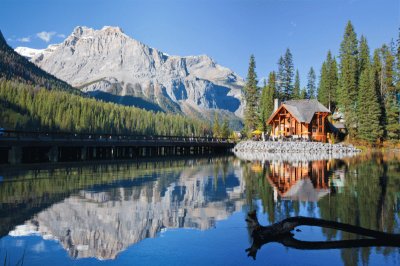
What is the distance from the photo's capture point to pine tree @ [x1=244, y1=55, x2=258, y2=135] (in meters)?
77.8

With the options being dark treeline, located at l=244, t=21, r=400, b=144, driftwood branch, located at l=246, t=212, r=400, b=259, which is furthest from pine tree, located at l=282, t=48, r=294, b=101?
driftwood branch, located at l=246, t=212, r=400, b=259

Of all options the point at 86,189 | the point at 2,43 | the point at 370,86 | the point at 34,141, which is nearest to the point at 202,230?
the point at 86,189

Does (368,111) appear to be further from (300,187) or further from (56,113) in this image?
(56,113)

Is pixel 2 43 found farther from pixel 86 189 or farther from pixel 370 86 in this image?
pixel 86 189

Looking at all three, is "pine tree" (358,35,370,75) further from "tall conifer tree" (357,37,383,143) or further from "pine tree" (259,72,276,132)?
"pine tree" (259,72,276,132)

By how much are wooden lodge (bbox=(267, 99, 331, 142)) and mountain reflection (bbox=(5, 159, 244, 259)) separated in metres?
46.0

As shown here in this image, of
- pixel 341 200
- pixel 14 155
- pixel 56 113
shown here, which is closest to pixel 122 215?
pixel 341 200

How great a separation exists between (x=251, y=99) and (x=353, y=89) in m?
20.1

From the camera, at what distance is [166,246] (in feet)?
31.2

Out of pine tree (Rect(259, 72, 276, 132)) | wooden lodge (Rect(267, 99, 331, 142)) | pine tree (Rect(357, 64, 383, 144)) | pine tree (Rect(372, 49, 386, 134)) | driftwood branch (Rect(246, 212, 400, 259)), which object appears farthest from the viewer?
pine tree (Rect(259, 72, 276, 132))

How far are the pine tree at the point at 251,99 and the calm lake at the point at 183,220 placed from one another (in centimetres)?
5656

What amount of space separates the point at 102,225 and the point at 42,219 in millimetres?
2252

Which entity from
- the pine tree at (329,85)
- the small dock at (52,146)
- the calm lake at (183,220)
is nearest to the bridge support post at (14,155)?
the small dock at (52,146)

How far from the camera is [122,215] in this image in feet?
42.9
